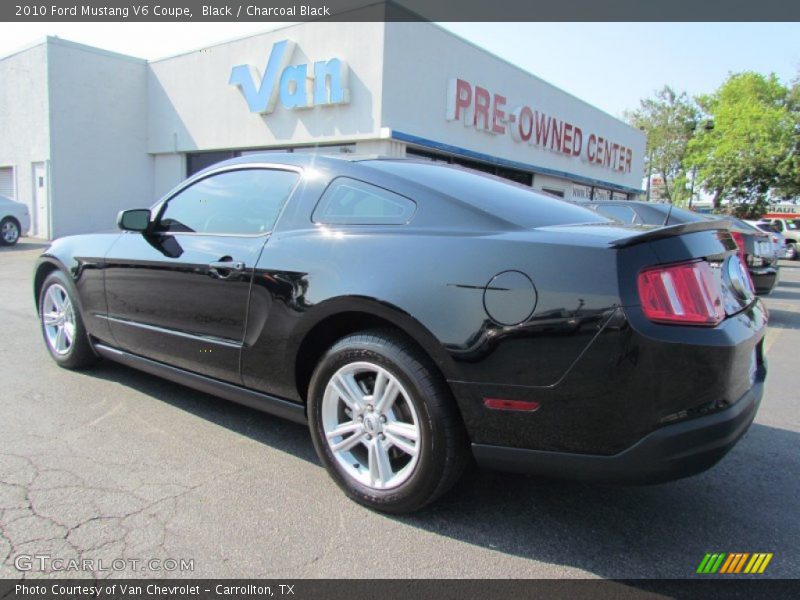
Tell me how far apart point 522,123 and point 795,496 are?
16.5 meters

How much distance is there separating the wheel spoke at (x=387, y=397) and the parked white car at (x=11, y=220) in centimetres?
1567

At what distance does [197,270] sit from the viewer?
313cm

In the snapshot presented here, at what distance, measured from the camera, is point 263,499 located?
2.58 m

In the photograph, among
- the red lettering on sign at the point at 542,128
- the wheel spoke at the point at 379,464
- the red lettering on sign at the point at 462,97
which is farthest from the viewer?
the red lettering on sign at the point at 542,128

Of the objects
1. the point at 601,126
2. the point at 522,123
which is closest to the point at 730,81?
the point at 601,126

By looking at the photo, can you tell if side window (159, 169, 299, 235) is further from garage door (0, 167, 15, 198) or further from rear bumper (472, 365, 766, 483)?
garage door (0, 167, 15, 198)

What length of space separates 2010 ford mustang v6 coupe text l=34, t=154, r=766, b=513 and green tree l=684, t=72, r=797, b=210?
36184mm

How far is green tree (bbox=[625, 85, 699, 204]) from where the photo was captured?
167 ft

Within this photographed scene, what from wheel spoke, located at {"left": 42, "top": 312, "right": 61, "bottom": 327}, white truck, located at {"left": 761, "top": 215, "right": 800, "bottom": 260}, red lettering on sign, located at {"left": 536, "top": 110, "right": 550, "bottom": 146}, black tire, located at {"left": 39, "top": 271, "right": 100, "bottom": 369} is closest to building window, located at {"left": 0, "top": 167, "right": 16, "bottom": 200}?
red lettering on sign, located at {"left": 536, "top": 110, "right": 550, "bottom": 146}

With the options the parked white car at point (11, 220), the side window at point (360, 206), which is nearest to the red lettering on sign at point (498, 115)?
the parked white car at point (11, 220)

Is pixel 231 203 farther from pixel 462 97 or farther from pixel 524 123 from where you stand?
pixel 524 123

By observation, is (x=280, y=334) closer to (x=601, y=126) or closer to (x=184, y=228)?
(x=184, y=228)

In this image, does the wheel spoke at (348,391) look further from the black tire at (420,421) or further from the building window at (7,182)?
the building window at (7,182)

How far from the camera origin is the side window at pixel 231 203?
3.08 m
